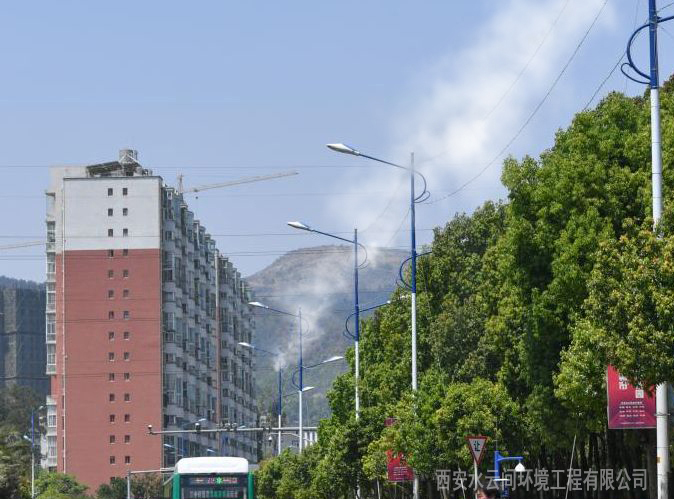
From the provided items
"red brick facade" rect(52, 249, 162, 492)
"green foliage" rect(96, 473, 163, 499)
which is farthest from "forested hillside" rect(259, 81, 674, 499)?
"red brick facade" rect(52, 249, 162, 492)

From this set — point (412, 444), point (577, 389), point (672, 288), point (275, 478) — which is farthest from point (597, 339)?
point (275, 478)

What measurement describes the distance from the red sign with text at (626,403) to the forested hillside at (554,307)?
57cm

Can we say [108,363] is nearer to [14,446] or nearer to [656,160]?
[14,446]

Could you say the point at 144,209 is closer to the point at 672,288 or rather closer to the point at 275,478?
the point at 275,478

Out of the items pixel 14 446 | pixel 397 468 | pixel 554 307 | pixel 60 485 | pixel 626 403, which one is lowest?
pixel 60 485

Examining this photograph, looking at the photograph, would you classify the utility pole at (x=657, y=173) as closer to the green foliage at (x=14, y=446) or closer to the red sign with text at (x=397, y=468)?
the red sign with text at (x=397, y=468)

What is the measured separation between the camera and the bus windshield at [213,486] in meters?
44.0

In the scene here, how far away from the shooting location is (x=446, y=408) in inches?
1989

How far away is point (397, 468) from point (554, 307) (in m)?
16.2

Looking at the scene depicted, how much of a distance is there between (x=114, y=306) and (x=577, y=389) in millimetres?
118312

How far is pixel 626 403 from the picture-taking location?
28141 mm

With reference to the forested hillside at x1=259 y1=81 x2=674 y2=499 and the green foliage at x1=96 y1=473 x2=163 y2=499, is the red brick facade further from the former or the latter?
the forested hillside at x1=259 y1=81 x2=674 y2=499

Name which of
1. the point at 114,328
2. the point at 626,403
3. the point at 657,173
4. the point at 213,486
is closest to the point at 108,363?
the point at 114,328

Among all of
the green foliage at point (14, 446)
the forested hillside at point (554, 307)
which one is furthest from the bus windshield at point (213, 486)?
the green foliage at point (14, 446)
